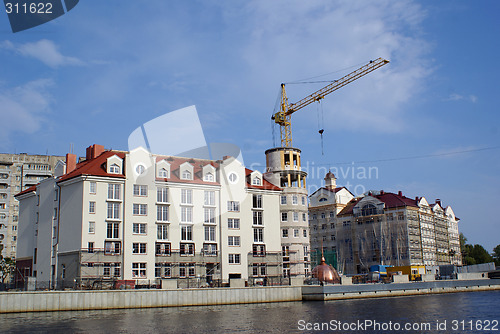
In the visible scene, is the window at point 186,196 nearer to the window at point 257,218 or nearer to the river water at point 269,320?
the window at point 257,218

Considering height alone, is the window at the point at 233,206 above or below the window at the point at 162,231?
above

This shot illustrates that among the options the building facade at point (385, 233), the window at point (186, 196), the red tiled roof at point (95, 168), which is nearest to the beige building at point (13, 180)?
the red tiled roof at point (95, 168)

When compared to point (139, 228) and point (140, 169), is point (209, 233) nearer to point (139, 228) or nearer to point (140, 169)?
point (139, 228)

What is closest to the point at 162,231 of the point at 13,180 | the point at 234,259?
the point at 234,259

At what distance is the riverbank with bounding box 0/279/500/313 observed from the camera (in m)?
55.4

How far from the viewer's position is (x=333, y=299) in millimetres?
71438

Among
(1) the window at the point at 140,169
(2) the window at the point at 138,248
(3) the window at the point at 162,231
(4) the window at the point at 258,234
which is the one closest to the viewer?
(2) the window at the point at 138,248

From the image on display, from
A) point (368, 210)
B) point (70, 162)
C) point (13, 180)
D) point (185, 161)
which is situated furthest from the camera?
point (13, 180)

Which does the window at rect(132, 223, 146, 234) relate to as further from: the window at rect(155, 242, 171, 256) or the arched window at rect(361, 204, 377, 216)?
the arched window at rect(361, 204, 377, 216)

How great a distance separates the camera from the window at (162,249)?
255 ft

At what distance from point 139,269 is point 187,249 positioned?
26.9 ft

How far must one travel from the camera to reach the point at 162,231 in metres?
78.6

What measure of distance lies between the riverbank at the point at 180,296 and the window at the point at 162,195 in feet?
64.7

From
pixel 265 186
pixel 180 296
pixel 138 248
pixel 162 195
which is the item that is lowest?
pixel 180 296
